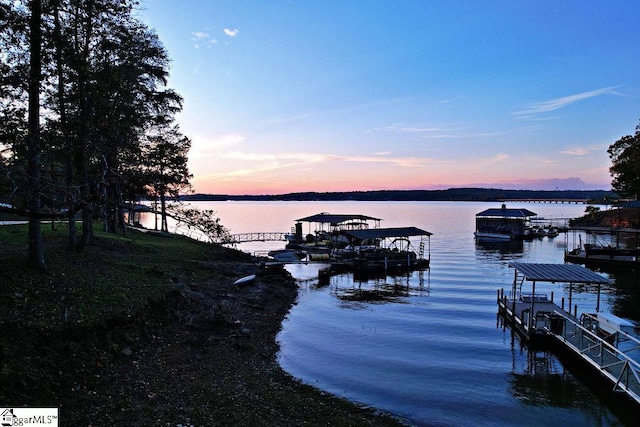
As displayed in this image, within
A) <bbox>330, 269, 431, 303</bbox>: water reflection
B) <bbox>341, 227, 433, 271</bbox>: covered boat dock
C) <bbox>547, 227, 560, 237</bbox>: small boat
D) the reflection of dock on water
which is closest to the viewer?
the reflection of dock on water

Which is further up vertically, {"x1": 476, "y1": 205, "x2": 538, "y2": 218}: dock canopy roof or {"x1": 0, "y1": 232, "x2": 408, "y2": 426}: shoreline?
{"x1": 476, "y1": 205, "x2": 538, "y2": 218}: dock canopy roof

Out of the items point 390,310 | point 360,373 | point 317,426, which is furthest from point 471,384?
point 390,310

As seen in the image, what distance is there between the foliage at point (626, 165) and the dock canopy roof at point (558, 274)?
46980 millimetres

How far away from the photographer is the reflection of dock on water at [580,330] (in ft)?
48.7

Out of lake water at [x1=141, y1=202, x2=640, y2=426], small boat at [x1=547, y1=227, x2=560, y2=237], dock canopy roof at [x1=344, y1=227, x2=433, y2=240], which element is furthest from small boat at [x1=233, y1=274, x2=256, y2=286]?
small boat at [x1=547, y1=227, x2=560, y2=237]

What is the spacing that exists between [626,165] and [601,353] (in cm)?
6696

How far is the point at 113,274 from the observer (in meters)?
18.3

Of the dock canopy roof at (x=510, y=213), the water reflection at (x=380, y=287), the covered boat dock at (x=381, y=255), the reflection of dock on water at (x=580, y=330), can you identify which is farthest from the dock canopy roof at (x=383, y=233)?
the dock canopy roof at (x=510, y=213)

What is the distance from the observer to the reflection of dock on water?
14.8 meters

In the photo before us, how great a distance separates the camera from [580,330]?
1917 cm

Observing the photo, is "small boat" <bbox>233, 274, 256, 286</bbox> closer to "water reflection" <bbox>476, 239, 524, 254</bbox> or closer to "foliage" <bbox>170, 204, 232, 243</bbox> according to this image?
"foliage" <bbox>170, 204, 232, 243</bbox>

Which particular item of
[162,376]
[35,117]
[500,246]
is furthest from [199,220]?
[500,246]

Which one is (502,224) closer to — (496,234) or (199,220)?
(496,234)

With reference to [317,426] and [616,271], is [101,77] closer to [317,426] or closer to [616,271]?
[317,426]
